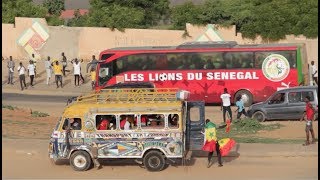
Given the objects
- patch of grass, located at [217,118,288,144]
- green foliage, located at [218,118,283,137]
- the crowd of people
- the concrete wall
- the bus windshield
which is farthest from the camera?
the concrete wall

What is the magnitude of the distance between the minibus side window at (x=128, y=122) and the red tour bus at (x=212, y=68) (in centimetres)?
1276

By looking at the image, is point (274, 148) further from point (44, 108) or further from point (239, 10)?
point (239, 10)

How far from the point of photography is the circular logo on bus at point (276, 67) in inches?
1256

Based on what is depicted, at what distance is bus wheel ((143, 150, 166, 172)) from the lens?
→ 1920 centimetres

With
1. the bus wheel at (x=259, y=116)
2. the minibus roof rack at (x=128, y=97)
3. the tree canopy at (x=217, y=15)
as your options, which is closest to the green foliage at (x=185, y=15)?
the tree canopy at (x=217, y=15)

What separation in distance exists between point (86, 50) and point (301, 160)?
26220 millimetres

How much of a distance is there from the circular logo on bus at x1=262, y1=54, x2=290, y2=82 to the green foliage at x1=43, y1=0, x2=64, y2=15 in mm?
31680

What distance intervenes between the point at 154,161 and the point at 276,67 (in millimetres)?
13821

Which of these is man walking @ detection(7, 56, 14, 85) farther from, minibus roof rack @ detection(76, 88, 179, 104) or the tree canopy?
minibus roof rack @ detection(76, 88, 179, 104)

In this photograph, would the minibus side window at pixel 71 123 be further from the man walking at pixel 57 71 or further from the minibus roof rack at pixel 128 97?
the man walking at pixel 57 71

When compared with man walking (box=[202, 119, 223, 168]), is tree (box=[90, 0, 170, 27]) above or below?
above

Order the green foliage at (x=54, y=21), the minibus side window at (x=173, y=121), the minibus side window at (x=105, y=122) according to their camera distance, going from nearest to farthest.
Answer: the minibus side window at (x=173, y=121), the minibus side window at (x=105, y=122), the green foliage at (x=54, y=21)

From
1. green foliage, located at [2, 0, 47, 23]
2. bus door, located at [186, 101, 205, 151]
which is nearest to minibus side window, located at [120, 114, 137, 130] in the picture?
bus door, located at [186, 101, 205, 151]

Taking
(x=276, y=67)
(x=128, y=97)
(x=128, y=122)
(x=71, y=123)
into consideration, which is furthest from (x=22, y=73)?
(x=128, y=122)
